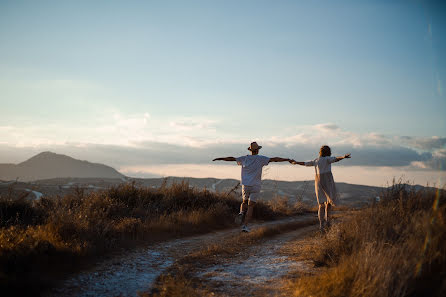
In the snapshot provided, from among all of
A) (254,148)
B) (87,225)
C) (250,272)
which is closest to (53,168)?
(254,148)

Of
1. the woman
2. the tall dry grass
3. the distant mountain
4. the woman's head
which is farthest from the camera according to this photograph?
the distant mountain

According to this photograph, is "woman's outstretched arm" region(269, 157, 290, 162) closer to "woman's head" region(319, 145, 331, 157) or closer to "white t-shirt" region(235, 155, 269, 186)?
"white t-shirt" region(235, 155, 269, 186)

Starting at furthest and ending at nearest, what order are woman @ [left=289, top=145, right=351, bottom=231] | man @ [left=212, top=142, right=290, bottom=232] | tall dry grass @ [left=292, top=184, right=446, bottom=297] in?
man @ [left=212, top=142, right=290, bottom=232], woman @ [left=289, top=145, right=351, bottom=231], tall dry grass @ [left=292, top=184, right=446, bottom=297]

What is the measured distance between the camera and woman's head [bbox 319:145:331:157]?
9.00 m

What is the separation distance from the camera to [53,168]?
103125 mm

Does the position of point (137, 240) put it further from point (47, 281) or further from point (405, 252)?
point (405, 252)

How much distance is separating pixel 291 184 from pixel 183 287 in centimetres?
6474

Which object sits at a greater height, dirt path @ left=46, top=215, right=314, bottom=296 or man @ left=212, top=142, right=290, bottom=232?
man @ left=212, top=142, right=290, bottom=232

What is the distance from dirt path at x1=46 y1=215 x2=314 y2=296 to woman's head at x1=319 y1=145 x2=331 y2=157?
9.56 feet

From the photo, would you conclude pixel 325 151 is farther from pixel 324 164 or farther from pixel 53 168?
pixel 53 168

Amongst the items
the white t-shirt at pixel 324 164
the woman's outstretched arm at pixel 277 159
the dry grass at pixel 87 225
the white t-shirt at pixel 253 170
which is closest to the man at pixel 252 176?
the white t-shirt at pixel 253 170

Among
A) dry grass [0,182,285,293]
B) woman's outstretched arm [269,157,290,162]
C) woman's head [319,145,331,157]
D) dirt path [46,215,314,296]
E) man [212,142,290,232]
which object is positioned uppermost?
woman's head [319,145,331,157]

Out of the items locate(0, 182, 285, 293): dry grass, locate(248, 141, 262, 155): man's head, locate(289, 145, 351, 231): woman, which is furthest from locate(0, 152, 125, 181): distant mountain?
locate(289, 145, 351, 231): woman

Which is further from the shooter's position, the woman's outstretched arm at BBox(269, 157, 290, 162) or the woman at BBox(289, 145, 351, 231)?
the woman's outstretched arm at BBox(269, 157, 290, 162)
